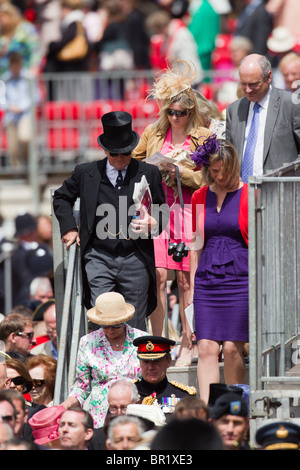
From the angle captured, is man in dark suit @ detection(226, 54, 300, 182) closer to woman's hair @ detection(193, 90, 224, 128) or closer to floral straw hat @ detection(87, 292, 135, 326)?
woman's hair @ detection(193, 90, 224, 128)

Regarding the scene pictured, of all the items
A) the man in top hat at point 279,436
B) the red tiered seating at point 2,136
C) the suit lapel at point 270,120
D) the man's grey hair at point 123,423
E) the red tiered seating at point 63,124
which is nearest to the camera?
the man in top hat at point 279,436

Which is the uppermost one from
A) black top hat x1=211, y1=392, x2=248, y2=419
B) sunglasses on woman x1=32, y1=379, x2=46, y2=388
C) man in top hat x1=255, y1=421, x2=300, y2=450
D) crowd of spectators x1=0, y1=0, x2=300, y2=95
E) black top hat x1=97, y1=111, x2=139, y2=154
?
crowd of spectators x1=0, y1=0, x2=300, y2=95

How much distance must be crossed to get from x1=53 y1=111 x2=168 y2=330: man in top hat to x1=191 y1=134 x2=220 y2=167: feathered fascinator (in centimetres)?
60

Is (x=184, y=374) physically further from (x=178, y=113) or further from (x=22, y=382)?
(x=178, y=113)

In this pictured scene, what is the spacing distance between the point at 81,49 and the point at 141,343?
9.79 metres

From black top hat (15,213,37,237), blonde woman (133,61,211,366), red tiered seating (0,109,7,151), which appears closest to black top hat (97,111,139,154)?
blonde woman (133,61,211,366)

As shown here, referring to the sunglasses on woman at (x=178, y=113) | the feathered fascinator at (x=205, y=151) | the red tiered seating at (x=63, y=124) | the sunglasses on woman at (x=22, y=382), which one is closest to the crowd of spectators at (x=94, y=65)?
the sunglasses on woman at (x=22, y=382)

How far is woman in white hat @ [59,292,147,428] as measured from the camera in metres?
8.85

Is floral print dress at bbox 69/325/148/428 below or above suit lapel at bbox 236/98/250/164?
below

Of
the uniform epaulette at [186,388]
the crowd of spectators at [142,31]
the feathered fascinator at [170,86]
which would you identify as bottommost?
the uniform epaulette at [186,388]

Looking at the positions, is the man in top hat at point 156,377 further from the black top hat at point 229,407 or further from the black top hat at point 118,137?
the black top hat at point 118,137

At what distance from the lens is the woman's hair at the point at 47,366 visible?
995 cm

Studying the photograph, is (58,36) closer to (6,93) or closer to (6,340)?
(6,93)

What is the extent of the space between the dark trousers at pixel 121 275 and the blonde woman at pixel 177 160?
0.51 metres
